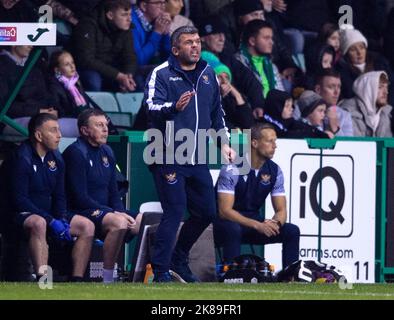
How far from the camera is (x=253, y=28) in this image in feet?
54.6

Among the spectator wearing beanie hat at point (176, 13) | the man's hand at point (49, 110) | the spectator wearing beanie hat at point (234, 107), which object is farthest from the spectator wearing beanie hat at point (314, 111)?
the man's hand at point (49, 110)

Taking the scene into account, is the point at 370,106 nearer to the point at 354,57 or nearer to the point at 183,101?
the point at 354,57

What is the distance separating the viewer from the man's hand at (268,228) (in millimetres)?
13938

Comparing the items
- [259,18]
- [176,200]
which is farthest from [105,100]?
[176,200]

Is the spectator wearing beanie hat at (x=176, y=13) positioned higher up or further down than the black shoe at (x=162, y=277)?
higher up

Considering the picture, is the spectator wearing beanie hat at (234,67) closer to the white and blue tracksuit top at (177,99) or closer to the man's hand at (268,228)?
the man's hand at (268,228)

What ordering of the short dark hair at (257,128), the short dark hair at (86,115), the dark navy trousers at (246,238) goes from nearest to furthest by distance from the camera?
the short dark hair at (86,115) < the dark navy trousers at (246,238) < the short dark hair at (257,128)

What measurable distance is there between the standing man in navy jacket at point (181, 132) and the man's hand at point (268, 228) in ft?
3.86

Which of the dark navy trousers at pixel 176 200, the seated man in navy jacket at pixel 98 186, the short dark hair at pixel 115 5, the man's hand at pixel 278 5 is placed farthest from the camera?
the man's hand at pixel 278 5

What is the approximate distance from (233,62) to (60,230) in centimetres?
415

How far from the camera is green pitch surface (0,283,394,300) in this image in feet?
36.0

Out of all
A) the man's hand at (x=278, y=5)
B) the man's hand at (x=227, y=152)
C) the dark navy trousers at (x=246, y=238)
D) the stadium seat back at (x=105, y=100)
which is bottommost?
the dark navy trousers at (x=246, y=238)

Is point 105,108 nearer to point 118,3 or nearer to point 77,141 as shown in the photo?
point 118,3

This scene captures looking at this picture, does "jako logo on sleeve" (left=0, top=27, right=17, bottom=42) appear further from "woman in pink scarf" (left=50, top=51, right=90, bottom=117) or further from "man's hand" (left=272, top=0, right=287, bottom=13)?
"man's hand" (left=272, top=0, right=287, bottom=13)
